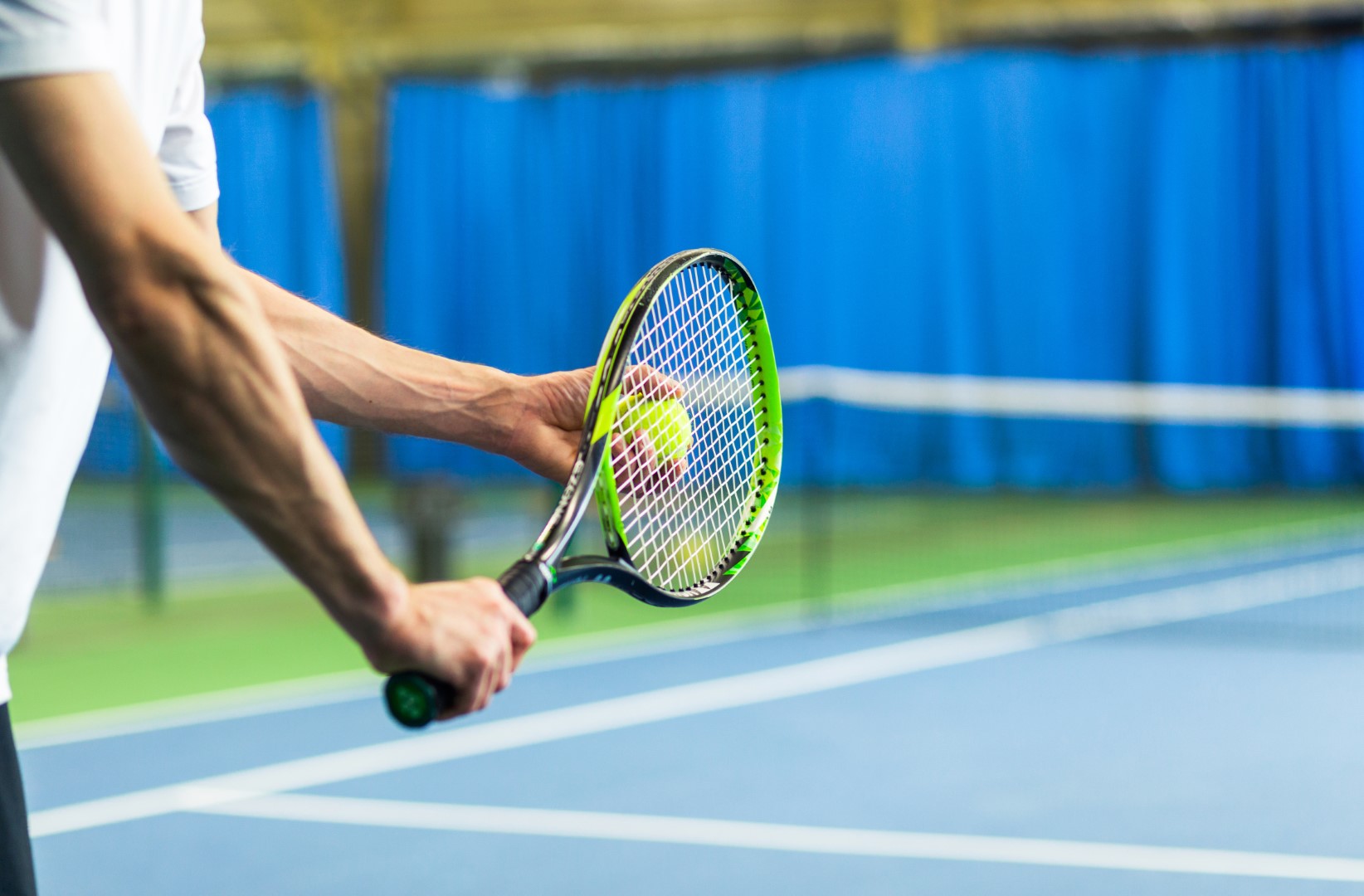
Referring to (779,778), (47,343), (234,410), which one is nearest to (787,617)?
(779,778)

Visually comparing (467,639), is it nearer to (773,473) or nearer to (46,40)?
→ (46,40)

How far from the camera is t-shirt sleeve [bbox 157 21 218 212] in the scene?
1.30m

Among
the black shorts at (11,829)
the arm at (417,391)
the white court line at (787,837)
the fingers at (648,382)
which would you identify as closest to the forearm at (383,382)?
the arm at (417,391)

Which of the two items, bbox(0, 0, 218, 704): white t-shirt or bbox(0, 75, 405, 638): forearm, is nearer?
bbox(0, 75, 405, 638): forearm

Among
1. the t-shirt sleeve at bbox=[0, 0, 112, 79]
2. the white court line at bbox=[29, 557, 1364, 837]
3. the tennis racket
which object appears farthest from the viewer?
the white court line at bbox=[29, 557, 1364, 837]

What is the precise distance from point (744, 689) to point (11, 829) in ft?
11.7

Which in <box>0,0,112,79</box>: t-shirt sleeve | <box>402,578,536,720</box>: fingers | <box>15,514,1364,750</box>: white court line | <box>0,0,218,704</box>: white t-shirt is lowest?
<box>15,514,1364,750</box>: white court line

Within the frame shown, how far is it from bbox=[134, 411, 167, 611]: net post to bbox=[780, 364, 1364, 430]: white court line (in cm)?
374

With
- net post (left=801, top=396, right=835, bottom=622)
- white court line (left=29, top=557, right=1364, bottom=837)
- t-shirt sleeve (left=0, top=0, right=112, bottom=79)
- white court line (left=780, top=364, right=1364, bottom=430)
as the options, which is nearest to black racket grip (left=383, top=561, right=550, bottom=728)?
t-shirt sleeve (left=0, top=0, right=112, bottom=79)

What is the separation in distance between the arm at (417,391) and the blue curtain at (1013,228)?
8.55 m

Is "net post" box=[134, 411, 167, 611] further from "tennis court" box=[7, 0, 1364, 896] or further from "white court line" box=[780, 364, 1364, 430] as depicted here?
"white court line" box=[780, 364, 1364, 430]

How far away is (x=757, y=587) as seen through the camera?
22.7 feet

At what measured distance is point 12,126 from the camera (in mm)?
903

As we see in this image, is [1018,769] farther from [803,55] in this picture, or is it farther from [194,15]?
[803,55]
